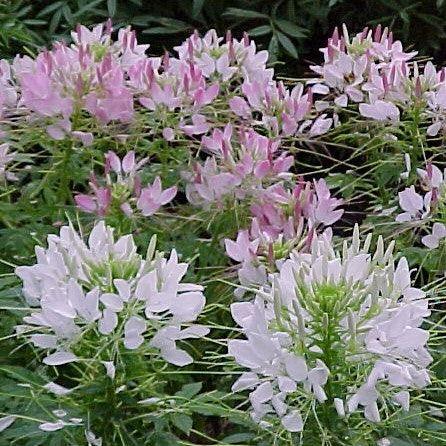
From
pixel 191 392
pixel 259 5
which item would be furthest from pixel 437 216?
pixel 259 5

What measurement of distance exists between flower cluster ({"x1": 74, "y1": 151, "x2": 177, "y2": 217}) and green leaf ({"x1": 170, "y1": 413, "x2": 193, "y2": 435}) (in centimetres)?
32

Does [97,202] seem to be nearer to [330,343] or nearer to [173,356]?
[173,356]

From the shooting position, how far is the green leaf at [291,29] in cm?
324

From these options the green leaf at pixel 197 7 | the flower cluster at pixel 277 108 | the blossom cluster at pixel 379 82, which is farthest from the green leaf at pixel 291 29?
the flower cluster at pixel 277 108

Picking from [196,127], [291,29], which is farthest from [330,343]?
[291,29]

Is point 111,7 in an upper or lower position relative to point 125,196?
lower

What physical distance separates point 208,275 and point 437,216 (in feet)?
1.13

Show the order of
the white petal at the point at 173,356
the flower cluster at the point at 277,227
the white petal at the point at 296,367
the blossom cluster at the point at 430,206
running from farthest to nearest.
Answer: the blossom cluster at the point at 430,206, the flower cluster at the point at 277,227, the white petal at the point at 173,356, the white petal at the point at 296,367

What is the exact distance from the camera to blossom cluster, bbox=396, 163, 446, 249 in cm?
142

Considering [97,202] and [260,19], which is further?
[260,19]

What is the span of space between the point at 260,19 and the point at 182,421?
7.85 feet

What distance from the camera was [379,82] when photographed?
1.66 metres

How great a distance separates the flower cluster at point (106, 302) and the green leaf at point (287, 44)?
2.11 metres

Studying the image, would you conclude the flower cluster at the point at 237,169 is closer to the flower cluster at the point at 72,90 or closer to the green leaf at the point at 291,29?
the flower cluster at the point at 72,90
